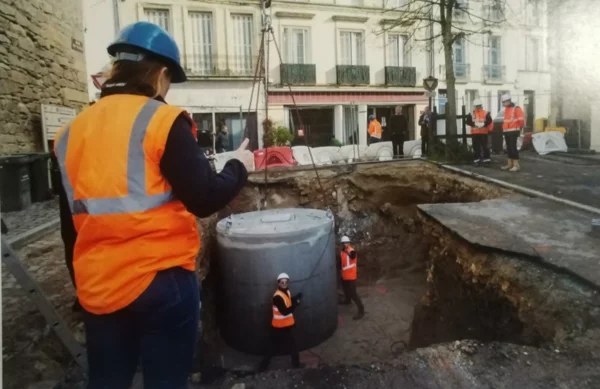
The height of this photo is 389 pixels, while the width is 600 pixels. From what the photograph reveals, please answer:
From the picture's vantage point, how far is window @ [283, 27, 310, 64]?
1916 centimetres

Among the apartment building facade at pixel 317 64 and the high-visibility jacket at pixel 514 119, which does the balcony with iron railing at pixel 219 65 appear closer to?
the apartment building facade at pixel 317 64

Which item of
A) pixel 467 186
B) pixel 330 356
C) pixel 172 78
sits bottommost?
pixel 330 356

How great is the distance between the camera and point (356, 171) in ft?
34.3

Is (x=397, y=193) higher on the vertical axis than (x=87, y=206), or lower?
lower

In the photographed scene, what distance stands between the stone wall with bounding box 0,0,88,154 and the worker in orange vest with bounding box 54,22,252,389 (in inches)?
297

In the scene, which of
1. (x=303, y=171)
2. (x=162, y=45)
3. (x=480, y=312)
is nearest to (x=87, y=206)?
(x=162, y=45)

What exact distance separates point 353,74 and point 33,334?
19.0 m

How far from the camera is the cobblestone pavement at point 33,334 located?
261 centimetres

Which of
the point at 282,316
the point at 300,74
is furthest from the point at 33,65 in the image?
the point at 300,74

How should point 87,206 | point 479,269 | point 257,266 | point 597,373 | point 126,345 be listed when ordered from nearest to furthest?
point 87,206 < point 126,345 < point 597,373 < point 479,269 < point 257,266

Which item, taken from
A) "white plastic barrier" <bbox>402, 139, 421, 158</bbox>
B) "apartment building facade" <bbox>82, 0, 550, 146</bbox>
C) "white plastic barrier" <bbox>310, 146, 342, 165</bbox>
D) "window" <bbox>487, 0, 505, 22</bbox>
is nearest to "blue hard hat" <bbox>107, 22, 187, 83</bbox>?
"window" <bbox>487, 0, 505, 22</bbox>

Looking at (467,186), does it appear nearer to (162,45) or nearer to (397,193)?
(397,193)

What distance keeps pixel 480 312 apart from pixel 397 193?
604 centimetres

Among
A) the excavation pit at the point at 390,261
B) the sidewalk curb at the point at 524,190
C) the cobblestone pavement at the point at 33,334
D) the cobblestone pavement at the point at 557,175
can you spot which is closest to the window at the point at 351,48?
the cobblestone pavement at the point at 557,175
